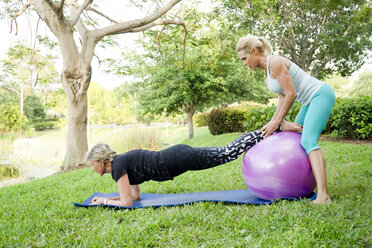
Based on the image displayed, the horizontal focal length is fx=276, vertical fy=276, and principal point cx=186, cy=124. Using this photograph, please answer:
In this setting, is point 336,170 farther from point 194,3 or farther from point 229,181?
point 194,3

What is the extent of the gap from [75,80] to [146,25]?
312 cm

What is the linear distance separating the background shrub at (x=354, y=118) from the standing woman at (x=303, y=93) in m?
5.74

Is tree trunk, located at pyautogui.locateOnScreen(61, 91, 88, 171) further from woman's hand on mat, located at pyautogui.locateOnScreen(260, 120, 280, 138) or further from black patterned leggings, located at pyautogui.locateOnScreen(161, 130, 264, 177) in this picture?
woman's hand on mat, located at pyautogui.locateOnScreen(260, 120, 280, 138)

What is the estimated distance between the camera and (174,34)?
36.4ft

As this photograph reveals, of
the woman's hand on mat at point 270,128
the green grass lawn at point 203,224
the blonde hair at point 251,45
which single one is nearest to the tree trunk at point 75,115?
the green grass lawn at point 203,224

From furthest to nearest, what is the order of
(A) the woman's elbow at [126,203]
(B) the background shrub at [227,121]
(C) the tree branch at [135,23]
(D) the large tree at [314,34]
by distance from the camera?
(B) the background shrub at [227,121] → (D) the large tree at [314,34] → (C) the tree branch at [135,23] → (A) the woman's elbow at [126,203]

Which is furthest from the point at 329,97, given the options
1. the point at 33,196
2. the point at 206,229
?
the point at 33,196

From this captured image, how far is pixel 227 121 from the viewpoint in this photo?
47.2ft

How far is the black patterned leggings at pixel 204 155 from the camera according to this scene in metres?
3.27

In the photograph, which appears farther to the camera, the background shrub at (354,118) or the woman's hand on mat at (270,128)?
the background shrub at (354,118)

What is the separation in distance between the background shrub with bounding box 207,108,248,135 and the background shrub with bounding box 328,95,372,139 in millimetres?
5448

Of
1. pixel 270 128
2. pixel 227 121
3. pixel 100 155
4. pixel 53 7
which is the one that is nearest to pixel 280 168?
pixel 270 128

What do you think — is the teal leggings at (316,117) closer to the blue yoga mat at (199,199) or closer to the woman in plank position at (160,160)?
the woman in plank position at (160,160)

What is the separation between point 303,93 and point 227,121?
36.9ft
